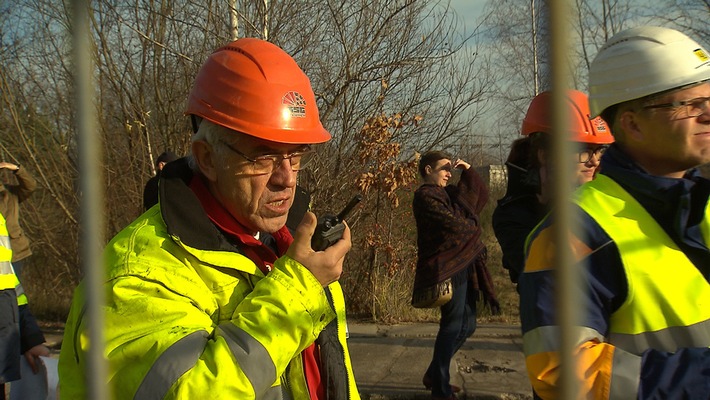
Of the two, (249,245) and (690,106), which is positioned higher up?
(690,106)

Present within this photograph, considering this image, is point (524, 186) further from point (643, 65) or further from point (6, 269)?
point (6, 269)

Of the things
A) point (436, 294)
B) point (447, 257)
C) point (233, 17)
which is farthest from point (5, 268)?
point (233, 17)

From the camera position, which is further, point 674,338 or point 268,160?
point 268,160

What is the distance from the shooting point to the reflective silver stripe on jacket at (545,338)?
1490 mm

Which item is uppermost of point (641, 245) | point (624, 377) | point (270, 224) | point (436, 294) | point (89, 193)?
point (89, 193)

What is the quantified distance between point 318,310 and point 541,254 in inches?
21.4

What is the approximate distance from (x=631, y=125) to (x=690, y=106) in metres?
0.14

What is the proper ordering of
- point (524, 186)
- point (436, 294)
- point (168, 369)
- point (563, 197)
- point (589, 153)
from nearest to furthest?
point (563, 197) → point (168, 369) → point (589, 153) → point (524, 186) → point (436, 294)

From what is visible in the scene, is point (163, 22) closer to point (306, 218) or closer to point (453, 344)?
point (453, 344)

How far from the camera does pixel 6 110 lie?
8.63 meters

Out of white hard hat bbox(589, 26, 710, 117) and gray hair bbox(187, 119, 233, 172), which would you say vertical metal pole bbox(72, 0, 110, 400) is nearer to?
gray hair bbox(187, 119, 233, 172)

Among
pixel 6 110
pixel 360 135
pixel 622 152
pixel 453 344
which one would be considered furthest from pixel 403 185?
pixel 622 152

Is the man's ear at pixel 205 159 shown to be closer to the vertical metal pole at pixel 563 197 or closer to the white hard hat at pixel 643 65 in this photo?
the white hard hat at pixel 643 65

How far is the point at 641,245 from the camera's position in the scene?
1.57 meters
